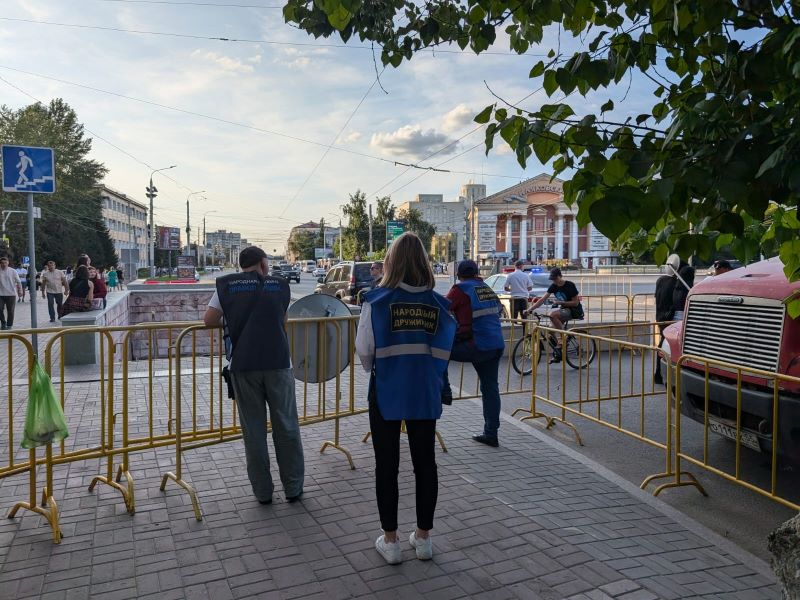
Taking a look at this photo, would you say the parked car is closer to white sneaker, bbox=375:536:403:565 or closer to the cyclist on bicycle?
the cyclist on bicycle

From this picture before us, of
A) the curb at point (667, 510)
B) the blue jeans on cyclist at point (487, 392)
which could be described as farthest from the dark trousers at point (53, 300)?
the curb at point (667, 510)

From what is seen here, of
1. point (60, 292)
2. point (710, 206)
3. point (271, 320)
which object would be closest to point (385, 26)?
point (271, 320)

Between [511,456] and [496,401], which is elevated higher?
[496,401]

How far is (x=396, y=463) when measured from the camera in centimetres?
363

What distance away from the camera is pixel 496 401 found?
6070 mm

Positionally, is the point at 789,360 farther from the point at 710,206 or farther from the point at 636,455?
the point at 710,206

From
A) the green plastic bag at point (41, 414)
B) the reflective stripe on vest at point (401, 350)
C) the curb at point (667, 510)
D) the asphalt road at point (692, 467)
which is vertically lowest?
the asphalt road at point (692, 467)

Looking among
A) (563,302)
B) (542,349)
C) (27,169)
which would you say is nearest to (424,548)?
(542,349)

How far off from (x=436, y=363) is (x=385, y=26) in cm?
225

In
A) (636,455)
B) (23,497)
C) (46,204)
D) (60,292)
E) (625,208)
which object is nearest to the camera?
(625,208)

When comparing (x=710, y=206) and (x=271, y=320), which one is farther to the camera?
(x=271, y=320)

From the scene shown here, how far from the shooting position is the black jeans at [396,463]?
3605 mm

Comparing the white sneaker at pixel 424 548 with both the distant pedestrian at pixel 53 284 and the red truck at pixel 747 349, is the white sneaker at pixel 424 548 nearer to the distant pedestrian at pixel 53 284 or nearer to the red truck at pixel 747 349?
the red truck at pixel 747 349

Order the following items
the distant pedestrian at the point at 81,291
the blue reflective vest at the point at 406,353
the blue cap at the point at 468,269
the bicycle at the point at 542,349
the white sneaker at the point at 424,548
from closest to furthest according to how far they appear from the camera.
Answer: the blue reflective vest at the point at 406,353 → the white sneaker at the point at 424,548 → the blue cap at the point at 468,269 → the bicycle at the point at 542,349 → the distant pedestrian at the point at 81,291
